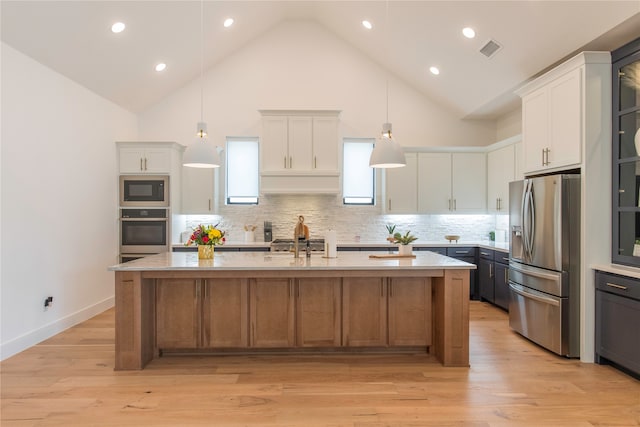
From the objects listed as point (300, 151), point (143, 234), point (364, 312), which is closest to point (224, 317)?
point (364, 312)

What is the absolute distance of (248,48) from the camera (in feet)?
21.2

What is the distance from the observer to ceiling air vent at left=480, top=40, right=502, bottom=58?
438cm

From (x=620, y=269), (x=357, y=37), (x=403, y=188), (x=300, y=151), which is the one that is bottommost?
(x=620, y=269)

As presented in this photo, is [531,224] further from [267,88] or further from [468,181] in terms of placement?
[267,88]

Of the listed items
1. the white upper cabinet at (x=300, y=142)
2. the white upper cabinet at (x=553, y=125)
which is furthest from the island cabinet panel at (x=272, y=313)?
the white upper cabinet at (x=553, y=125)

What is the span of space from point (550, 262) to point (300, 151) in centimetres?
365

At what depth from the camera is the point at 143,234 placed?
18.7ft

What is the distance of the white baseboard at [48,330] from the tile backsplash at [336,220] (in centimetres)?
185

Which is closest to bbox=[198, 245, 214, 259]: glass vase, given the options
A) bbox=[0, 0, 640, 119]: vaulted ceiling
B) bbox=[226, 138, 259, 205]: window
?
bbox=[0, 0, 640, 119]: vaulted ceiling

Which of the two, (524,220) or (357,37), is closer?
(524,220)

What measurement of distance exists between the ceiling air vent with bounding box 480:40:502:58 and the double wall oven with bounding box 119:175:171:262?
4785 millimetres

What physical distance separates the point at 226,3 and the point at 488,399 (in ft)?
17.6

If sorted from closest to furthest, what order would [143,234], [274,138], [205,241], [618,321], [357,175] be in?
[618,321] → [205,241] → [143,234] → [274,138] → [357,175]

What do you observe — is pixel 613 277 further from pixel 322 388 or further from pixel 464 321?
pixel 322 388
